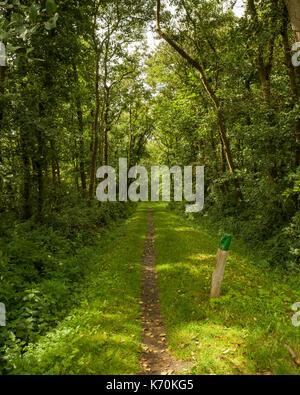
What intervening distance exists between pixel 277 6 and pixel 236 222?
11188 millimetres

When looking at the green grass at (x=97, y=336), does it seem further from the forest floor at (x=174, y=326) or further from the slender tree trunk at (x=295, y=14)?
the slender tree trunk at (x=295, y=14)

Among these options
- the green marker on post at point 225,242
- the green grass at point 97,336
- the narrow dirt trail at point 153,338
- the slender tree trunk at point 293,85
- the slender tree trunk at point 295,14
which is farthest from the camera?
the slender tree trunk at point 293,85

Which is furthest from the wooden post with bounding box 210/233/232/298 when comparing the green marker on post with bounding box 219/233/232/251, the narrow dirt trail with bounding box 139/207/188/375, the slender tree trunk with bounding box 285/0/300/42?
the slender tree trunk with bounding box 285/0/300/42

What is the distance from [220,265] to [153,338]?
8.01 ft

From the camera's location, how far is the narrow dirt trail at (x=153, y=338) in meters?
4.63

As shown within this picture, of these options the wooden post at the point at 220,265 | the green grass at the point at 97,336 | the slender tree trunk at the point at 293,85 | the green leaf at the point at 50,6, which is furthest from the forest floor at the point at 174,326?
the slender tree trunk at the point at 293,85

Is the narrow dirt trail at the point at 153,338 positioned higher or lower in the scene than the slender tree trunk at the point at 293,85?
lower

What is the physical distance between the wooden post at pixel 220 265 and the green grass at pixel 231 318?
0.28 m

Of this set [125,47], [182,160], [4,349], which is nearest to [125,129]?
[182,160]

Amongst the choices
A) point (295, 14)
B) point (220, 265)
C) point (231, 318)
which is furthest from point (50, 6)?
point (295, 14)

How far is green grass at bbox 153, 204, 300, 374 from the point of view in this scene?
436 centimetres

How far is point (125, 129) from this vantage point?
3847cm

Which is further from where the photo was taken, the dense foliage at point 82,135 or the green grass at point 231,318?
the dense foliage at point 82,135
